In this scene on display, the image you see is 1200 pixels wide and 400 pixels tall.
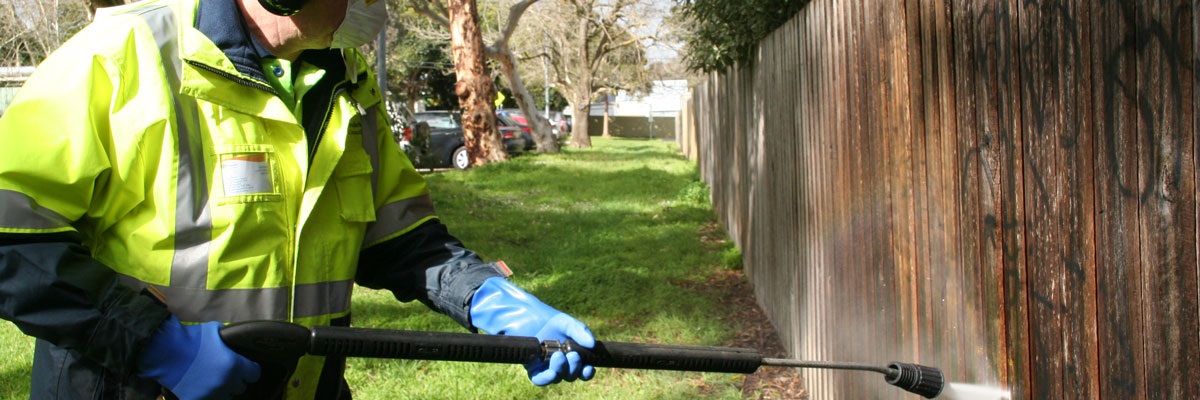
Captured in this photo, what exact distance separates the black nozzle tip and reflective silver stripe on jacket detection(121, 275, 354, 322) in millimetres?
1468

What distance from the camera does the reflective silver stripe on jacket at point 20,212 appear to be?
1.83m

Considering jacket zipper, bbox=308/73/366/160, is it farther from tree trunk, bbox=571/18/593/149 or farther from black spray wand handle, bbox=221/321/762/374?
tree trunk, bbox=571/18/593/149

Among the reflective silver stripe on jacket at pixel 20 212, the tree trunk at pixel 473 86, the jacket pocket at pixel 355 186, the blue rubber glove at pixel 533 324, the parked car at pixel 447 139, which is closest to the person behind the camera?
the reflective silver stripe on jacket at pixel 20 212

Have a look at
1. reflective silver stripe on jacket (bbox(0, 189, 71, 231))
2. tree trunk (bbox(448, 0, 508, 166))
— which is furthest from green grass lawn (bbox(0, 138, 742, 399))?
tree trunk (bbox(448, 0, 508, 166))

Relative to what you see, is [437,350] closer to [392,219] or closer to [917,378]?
[392,219]

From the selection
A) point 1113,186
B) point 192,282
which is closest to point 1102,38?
point 1113,186

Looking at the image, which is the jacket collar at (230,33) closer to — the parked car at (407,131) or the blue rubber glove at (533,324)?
the blue rubber glove at (533,324)

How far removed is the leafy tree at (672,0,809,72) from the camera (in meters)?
6.18

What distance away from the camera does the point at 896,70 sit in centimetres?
317

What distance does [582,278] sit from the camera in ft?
24.6

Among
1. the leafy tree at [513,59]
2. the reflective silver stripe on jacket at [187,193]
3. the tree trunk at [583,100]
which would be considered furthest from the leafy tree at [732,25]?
A: the tree trunk at [583,100]

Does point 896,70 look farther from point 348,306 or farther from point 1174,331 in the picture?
point 348,306

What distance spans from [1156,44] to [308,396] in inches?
77.7

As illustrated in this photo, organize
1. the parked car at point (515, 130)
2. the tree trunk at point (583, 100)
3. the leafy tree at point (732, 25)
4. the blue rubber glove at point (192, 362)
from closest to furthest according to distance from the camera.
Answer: the blue rubber glove at point (192, 362)
the leafy tree at point (732, 25)
the parked car at point (515, 130)
the tree trunk at point (583, 100)
